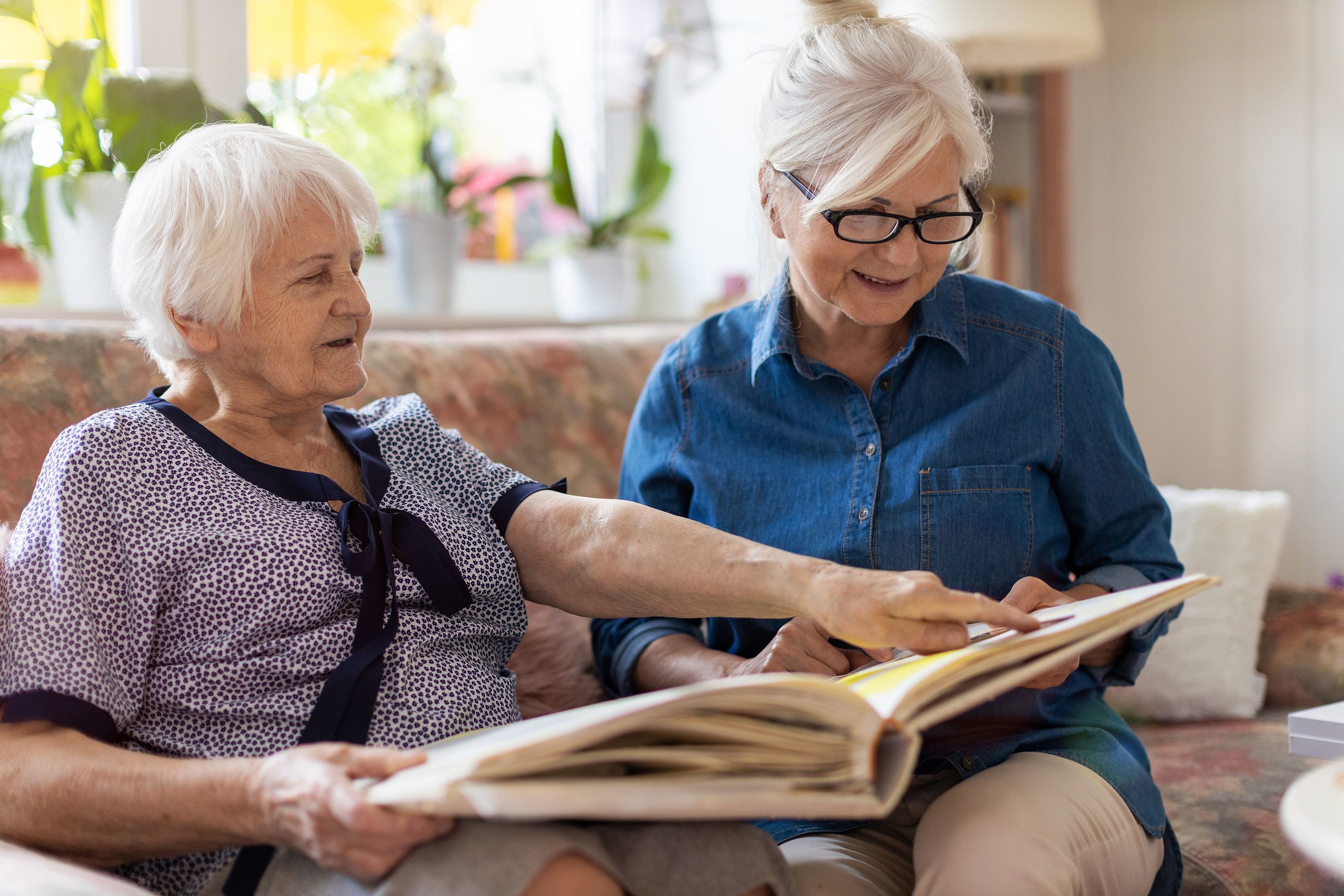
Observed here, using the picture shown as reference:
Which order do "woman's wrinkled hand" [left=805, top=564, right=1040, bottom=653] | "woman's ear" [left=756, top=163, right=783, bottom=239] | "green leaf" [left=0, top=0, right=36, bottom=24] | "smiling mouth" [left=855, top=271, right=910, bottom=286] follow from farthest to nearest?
"green leaf" [left=0, top=0, right=36, bottom=24] → "woman's ear" [left=756, top=163, right=783, bottom=239] → "smiling mouth" [left=855, top=271, right=910, bottom=286] → "woman's wrinkled hand" [left=805, top=564, right=1040, bottom=653]

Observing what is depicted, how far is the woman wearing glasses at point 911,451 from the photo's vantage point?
1.12 m

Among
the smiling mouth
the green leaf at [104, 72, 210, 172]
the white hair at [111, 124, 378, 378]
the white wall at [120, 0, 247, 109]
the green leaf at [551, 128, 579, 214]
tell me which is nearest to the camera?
the white hair at [111, 124, 378, 378]

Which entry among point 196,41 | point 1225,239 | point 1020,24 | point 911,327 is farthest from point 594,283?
point 1225,239

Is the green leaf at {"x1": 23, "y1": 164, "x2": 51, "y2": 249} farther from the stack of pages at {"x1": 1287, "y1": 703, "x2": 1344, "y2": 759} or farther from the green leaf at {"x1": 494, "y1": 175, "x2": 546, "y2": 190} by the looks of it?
the stack of pages at {"x1": 1287, "y1": 703, "x2": 1344, "y2": 759}

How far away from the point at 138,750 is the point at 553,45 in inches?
97.3

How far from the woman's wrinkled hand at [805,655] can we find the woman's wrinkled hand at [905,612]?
0.17 metres

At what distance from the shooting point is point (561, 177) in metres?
2.65

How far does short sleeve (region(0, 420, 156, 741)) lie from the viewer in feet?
2.97

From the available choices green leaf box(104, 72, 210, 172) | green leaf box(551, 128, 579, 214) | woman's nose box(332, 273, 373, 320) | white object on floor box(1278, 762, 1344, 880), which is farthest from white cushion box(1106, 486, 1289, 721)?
green leaf box(104, 72, 210, 172)

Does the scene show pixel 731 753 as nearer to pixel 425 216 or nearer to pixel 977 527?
pixel 977 527

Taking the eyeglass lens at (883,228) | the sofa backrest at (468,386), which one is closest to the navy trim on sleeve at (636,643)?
the sofa backrest at (468,386)

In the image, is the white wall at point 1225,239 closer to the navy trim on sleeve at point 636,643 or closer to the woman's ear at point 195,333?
the navy trim on sleeve at point 636,643

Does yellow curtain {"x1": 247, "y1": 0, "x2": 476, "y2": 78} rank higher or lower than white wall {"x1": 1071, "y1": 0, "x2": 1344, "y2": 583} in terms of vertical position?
higher

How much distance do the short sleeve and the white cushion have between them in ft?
4.65
